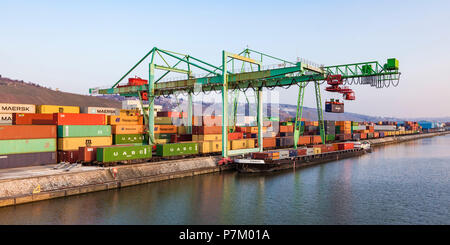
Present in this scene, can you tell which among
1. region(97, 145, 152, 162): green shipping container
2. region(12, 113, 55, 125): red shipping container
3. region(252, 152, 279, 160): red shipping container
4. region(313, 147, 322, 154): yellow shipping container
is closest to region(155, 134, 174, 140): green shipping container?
region(97, 145, 152, 162): green shipping container

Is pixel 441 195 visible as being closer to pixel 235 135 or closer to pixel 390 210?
pixel 390 210

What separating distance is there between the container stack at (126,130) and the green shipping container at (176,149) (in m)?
6.58

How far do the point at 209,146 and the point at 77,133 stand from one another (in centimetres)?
1954

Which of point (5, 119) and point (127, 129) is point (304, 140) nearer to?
point (127, 129)

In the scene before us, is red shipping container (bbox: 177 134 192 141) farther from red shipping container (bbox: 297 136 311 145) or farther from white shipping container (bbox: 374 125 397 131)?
white shipping container (bbox: 374 125 397 131)

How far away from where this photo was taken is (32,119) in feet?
127

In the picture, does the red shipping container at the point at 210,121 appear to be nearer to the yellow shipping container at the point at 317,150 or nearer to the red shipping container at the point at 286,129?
the red shipping container at the point at 286,129

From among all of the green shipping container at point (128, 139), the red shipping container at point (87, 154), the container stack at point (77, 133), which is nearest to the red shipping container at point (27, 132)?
the container stack at point (77, 133)

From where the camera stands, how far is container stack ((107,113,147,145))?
147ft

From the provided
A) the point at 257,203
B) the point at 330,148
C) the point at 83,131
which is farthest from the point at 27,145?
the point at 330,148

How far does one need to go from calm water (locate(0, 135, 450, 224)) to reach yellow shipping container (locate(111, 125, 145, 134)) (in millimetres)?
13980
